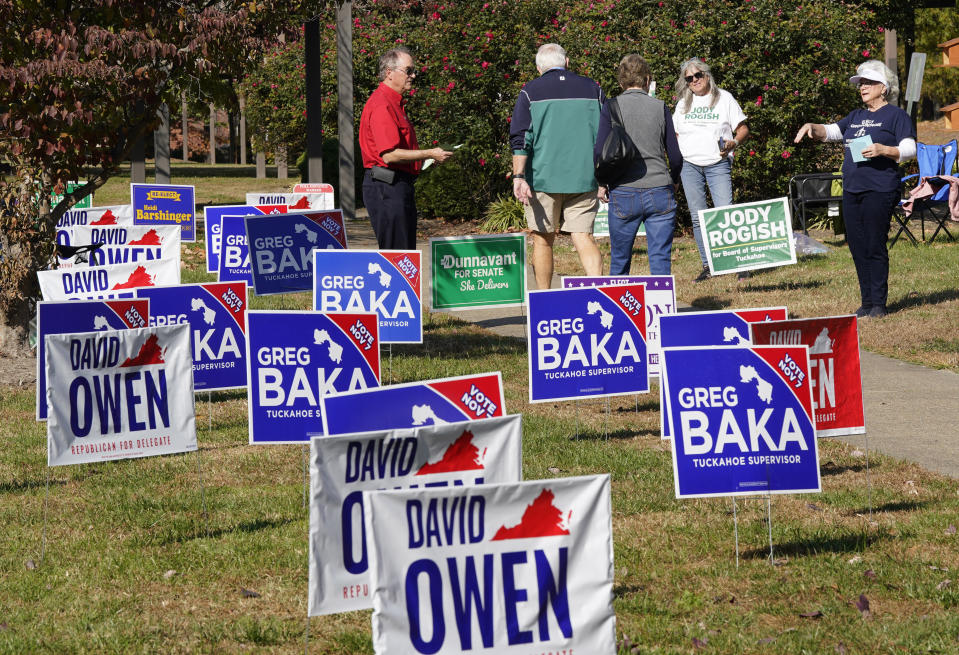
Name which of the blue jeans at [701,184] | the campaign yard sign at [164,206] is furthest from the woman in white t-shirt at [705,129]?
the campaign yard sign at [164,206]

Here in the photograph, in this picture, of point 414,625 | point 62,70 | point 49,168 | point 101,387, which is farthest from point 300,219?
point 414,625

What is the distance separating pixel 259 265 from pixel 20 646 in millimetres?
6533

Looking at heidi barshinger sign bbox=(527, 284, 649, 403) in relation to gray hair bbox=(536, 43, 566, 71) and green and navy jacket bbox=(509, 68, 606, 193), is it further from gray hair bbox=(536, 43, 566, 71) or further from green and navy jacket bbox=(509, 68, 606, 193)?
gray hair bbox=(536, 43, 566, 71)

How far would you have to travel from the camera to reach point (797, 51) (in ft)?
58.3

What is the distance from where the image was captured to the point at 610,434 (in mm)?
7645

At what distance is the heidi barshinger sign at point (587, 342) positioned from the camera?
7.39 metres

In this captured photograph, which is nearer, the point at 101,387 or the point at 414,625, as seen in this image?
the point at 414,625

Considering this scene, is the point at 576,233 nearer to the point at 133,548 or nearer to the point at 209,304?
the point at 209,304

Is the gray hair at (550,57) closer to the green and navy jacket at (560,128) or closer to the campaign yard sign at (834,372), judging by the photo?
the green and navy jacket at (560,128)

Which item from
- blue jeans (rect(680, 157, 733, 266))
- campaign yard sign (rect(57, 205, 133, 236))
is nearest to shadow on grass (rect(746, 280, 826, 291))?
blue jeans (rect(680, 157, 733, 266))

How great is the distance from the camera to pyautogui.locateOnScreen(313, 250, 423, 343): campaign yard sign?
363 inches

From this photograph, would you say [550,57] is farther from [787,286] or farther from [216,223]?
[216,223]

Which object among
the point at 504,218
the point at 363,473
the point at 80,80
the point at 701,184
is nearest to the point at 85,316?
the point at 80,80

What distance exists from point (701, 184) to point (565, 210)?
11.4 ft
